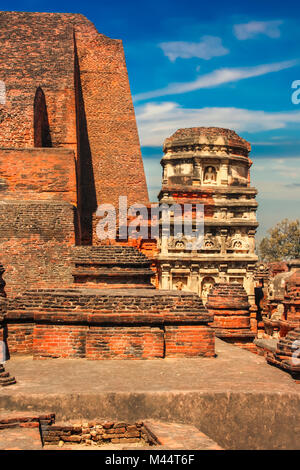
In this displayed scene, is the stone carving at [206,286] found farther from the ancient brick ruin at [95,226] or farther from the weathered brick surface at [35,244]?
the weathered brick surface at [35,244]

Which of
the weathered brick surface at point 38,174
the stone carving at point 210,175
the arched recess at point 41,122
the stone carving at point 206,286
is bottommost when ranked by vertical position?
the stone carving at point 206,286

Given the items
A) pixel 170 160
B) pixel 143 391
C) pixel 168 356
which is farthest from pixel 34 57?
pixel 143 391

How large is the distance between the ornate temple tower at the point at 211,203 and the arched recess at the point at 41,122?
5328 millimetres

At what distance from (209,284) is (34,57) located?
927 cm

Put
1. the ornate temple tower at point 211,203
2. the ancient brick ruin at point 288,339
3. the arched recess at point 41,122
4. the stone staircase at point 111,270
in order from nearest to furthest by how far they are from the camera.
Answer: the ancient brick ruin at point 288,339, the stone staircase at point 111,270, the arched recess at point 41,122, the ornate temple tower at point 211,203

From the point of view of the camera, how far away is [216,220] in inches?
777

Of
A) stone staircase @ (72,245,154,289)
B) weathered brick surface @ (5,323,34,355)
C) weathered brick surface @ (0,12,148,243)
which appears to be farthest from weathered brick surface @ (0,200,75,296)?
weathered brick surface @ (5,323,34,355)

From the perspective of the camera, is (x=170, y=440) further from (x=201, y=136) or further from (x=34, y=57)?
(x=201, y=136)

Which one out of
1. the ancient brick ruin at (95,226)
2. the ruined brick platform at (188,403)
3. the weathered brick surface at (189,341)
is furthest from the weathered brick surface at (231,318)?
the ruined brick platform at (188,403)

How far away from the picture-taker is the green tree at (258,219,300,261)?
38.7 meters

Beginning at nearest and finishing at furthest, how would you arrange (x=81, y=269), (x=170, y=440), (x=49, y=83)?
(x=170, y=440) → (x=81, y=269) → (x=49, y=83)

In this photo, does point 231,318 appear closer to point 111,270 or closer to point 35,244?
point 111,270

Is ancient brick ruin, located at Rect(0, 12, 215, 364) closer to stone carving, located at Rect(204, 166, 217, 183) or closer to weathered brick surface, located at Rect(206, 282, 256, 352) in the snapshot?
weathered brick surface, located at Rect(206, 282, 256, 352)

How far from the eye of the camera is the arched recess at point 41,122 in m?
14.1
